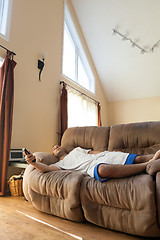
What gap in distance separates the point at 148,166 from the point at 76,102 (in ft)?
9.02

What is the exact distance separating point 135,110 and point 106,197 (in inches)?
177

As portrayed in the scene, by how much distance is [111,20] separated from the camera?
398 centimetres

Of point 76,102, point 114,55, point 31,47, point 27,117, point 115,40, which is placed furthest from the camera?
point 114,55

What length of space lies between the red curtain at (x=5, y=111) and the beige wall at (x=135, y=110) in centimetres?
394

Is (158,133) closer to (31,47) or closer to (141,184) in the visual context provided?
(141,184)

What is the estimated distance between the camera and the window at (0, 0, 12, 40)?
2.37m

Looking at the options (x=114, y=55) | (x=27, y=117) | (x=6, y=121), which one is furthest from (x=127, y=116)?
(x=6, y=121)

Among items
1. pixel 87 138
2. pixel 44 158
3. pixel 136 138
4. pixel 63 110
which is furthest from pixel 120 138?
pixel 63 110

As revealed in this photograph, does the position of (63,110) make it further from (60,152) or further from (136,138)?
(136,138)

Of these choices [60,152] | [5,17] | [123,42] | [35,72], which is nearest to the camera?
[60,152]

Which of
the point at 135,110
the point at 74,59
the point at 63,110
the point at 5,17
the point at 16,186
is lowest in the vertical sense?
the point at 16,186

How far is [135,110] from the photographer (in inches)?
207

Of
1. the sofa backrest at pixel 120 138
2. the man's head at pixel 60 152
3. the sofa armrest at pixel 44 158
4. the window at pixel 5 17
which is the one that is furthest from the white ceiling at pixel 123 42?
the sofa armrest at pixel 44 158

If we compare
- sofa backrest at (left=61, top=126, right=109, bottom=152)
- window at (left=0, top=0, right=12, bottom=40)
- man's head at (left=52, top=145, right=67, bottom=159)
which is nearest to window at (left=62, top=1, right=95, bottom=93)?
window at (left=0, top=0, right=12, bottom=40)
